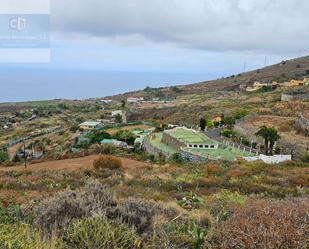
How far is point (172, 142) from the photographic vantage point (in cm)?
3456

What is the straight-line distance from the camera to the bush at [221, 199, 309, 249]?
13.4ft

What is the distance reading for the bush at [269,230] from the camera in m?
4.09

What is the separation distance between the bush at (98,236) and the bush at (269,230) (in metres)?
1.12

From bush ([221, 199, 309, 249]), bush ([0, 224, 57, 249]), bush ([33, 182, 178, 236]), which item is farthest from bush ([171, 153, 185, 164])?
bush ([0, 224, 57, 249])

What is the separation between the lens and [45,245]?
4453mm

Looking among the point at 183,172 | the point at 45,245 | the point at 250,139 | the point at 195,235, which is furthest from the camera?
the point at 250,139

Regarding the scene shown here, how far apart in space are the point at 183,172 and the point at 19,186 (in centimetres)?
710

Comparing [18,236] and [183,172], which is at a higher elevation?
[18,236]

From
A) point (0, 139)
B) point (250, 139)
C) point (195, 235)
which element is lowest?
point (0, 139)

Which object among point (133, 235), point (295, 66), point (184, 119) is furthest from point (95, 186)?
point (295, 66)

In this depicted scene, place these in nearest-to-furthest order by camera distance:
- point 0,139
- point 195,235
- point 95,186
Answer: point 195,235 < point 95,186 < point 0,139

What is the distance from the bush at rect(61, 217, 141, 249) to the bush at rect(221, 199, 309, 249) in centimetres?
112

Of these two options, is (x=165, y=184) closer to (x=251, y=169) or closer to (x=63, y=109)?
(x=251, y=169)

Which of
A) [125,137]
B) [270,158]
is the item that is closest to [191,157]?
[270,158]
